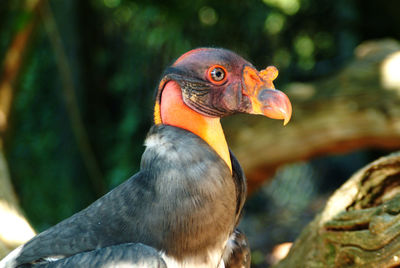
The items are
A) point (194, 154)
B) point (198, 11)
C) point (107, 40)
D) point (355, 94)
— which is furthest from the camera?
point (107, 40)

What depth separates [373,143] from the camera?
4.45 m

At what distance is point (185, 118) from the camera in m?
1.93

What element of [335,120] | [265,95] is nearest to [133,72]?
[335,120]

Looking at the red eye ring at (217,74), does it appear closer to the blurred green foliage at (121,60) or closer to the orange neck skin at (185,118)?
the orange neck skin at (185,118)

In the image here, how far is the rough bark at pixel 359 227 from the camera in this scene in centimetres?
201

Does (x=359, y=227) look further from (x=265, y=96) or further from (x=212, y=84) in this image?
(x=212, y=84)

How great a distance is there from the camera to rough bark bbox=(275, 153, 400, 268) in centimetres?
201

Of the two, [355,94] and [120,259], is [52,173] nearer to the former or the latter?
[355,94]

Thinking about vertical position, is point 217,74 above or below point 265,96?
above

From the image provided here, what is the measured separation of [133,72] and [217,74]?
4100 mm

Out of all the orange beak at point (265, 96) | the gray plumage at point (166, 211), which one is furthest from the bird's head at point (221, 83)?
the gray plumage at point (166, 211)

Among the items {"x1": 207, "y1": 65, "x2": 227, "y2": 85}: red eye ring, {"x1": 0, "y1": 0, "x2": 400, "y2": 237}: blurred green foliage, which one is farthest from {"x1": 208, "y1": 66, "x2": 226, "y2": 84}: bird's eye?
{"x1": 0, "y1": 0, "x2": 400, "y2": 237}: blurred green foliage

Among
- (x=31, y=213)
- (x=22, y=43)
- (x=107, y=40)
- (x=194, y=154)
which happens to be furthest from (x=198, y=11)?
(x=194, y=154)

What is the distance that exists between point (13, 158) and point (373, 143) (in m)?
4.15
